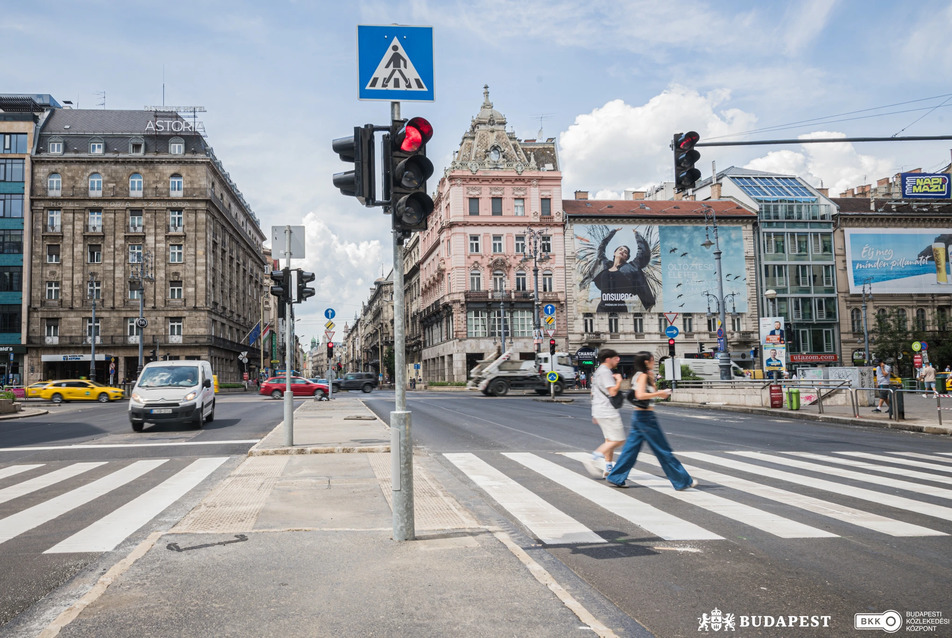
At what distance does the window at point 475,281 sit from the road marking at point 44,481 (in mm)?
51912

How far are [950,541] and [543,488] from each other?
4076 millimetres

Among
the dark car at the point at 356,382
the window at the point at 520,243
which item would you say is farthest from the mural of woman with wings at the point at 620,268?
the dark car at the point at 356,382

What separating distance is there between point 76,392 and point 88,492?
36.1m

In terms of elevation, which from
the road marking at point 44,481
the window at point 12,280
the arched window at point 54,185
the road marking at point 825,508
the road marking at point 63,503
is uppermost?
the arched window at point 54,185

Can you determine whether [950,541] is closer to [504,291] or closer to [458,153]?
[504,291]

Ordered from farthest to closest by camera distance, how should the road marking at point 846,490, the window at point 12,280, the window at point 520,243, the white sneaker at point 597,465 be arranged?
the window at point 520,243
the window at point 12,280
the white sneaker at point 597,465
the road marking at point 846,490

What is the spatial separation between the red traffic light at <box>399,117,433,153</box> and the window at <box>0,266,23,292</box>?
67.8 meters

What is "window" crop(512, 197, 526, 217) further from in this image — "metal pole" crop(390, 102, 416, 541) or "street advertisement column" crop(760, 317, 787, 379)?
"metal pole" crop(390, 102, 416, 541)

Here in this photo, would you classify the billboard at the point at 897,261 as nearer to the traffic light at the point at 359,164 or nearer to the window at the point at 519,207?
the window at the point at 519,207

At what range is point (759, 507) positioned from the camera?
7.20 meters

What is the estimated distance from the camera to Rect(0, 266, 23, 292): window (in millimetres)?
61406

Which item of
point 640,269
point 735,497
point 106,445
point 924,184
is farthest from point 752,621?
point 924,184

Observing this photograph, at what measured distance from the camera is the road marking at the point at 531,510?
593cm

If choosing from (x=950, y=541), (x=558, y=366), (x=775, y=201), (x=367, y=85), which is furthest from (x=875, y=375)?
(x=775, y=201)
